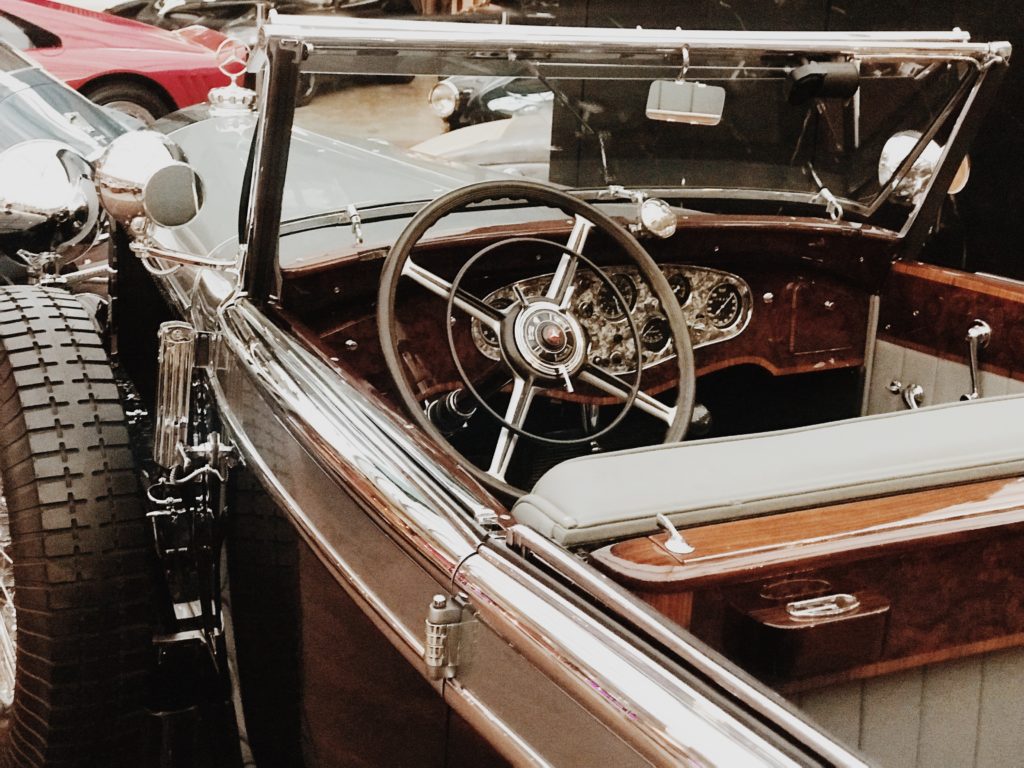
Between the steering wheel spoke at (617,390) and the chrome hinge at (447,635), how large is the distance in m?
0.99

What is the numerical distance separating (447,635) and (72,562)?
100 centimetres

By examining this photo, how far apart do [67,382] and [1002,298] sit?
1715mm

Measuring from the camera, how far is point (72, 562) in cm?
173

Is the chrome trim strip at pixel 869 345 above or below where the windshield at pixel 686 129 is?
below

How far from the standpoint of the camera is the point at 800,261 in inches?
93.5

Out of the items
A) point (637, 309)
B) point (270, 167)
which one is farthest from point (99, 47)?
point (270, 167)

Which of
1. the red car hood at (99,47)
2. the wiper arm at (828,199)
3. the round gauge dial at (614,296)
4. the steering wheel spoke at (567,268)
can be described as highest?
the red car hood at (99,47)

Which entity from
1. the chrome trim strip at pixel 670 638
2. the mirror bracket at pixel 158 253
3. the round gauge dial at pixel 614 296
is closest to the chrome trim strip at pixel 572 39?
the mirror bracket at pixel 158 253

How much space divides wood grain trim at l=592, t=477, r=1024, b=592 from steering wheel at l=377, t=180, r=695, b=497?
0.76 m

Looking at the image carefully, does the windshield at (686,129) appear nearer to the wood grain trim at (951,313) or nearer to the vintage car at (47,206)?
the wood grain trim at (951,313)

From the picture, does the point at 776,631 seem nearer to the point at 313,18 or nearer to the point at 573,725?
the point at 573,725

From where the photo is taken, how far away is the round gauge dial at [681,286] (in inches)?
89.1

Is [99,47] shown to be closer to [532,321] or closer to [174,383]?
[174,383]

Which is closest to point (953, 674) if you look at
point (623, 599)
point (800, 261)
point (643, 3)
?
point (623, 599)
